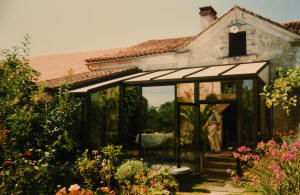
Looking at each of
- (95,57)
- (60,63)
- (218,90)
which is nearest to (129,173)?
(218,90)

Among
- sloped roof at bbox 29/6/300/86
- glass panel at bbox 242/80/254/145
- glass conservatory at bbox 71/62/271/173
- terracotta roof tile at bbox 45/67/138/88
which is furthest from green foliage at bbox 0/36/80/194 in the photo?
glass panel at bbox 242/80/254/145

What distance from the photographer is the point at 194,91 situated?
9508 mm

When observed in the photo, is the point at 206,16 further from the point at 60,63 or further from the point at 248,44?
the point at 60,63

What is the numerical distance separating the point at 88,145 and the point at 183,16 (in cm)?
609

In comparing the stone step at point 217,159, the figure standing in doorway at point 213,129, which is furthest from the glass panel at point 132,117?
the figure standing in doorway at point 213,129

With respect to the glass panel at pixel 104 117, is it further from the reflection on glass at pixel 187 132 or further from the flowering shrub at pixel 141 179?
the flowering shrub at pixel 141 179

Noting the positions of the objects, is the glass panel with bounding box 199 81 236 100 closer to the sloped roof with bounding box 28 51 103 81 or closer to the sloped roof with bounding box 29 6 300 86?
the sloped roof with bounding box 29 6 300 86

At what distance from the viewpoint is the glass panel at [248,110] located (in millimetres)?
8875

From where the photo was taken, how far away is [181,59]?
1159cm

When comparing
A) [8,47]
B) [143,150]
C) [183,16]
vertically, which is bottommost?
[143,150]

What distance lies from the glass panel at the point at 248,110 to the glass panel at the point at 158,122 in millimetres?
2279

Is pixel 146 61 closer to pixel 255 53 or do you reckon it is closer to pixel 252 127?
pixel 255 53

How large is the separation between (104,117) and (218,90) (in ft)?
14.0

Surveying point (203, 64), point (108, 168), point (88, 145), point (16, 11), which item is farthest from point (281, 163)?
point (203, 64)
